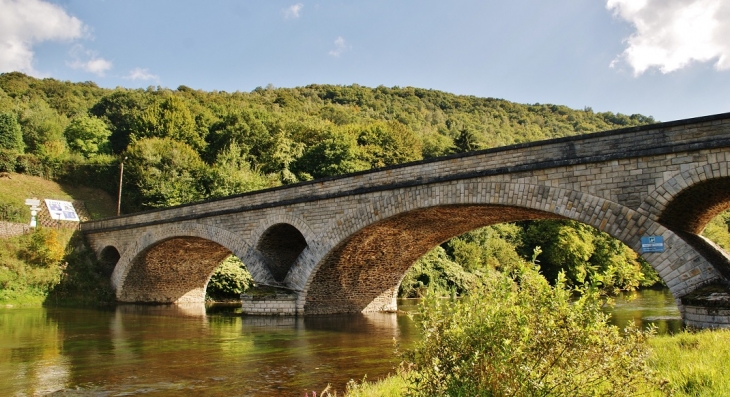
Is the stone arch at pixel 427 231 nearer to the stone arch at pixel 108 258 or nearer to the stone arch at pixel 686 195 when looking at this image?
the stone arch at pixel 686 195

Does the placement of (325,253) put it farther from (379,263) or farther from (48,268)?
(48,268)

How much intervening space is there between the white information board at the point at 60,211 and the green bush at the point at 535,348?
3503cm

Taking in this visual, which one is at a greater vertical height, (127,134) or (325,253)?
(127,134)

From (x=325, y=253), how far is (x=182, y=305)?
582 inches

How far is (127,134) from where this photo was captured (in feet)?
189

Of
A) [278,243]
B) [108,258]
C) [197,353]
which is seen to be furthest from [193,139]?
[197,353]

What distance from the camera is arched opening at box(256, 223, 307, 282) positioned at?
2101cm

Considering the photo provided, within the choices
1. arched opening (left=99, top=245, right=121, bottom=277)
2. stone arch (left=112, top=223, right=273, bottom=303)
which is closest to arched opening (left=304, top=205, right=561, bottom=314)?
stone arch (left=112, top=223, right=273, bottom=303)

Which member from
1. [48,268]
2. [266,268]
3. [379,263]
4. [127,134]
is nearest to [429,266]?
[379,263]

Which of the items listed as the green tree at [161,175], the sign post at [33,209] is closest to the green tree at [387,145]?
the green tree at [161,175]

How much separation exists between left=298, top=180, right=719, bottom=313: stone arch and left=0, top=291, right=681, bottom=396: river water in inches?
58.3

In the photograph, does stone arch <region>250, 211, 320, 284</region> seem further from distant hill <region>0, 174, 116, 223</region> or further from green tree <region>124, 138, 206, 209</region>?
distant hill <region>0, 174, 116, 223</region>

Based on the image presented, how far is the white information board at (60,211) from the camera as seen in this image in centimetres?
3409

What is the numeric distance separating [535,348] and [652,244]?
8.25 metres
